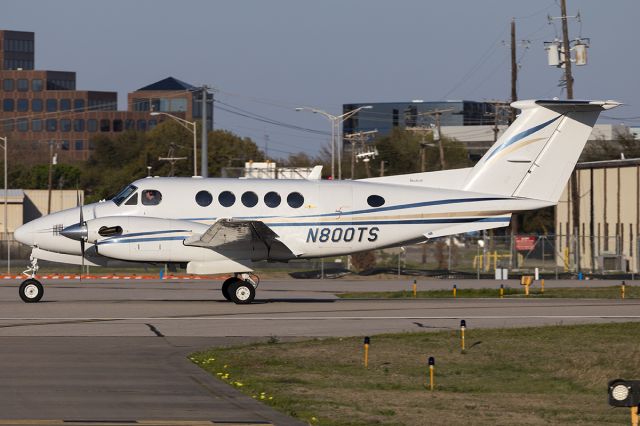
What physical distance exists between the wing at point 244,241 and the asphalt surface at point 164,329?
1.39 meters

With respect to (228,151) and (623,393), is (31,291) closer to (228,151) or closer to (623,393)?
(623,393)

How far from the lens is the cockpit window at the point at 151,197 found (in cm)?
2739

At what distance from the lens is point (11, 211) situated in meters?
79.7

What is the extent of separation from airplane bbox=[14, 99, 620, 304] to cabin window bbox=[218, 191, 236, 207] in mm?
25

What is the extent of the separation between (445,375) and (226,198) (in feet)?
38.1

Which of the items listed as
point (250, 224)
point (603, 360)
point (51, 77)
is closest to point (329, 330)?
point (250, 224)

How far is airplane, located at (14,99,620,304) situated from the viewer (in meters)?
26.8

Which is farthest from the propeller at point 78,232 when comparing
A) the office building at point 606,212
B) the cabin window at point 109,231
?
the office building at point 606,212

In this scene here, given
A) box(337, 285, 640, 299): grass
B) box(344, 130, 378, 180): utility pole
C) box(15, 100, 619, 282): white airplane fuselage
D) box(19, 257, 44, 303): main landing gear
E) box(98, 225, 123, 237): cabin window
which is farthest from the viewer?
box(344, 130, 378, 180): utility pole

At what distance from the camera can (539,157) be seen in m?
28.7

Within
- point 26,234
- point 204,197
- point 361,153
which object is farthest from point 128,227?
point 361,153

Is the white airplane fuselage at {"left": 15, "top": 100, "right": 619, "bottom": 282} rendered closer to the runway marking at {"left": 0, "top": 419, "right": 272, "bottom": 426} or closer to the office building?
the runway marking at {"left": 0, "top": 419, "right": 272, "bottom": 426}

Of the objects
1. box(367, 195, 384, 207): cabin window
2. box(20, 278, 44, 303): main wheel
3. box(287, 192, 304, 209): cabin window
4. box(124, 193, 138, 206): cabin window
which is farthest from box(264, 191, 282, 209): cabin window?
box(20, 278, 44, 303): main wheel

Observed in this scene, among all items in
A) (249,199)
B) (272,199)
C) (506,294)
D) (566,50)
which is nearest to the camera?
(249,199)
